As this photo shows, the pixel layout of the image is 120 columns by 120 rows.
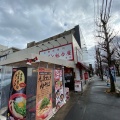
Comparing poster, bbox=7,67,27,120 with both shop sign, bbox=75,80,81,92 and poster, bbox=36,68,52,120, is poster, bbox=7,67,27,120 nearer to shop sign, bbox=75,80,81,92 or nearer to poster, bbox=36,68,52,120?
poster, bbox=36,68,52,120

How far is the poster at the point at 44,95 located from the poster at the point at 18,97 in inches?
22.0

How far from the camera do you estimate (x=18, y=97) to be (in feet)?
13.6

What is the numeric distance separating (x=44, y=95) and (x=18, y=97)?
43.9 inches

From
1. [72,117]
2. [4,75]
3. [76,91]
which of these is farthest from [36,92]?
[76,91]

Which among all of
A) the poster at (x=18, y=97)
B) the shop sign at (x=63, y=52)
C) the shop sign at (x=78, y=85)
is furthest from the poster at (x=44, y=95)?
the shop sign at (x=63, y=52)

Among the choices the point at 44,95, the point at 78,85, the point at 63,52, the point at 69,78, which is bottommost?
the point at 78,85

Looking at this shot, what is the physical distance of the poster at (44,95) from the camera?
4360mm

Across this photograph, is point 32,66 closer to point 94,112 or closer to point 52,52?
point 94,112

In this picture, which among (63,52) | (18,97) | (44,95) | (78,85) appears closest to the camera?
(18,97)

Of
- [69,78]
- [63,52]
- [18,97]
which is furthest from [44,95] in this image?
[63,52]

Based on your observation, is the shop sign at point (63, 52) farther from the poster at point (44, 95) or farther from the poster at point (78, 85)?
the poster at point (44, 95)

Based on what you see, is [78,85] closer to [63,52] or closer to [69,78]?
[69,78]

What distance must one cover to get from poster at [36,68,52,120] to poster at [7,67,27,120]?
0.56 m

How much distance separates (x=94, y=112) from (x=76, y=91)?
5111mm
